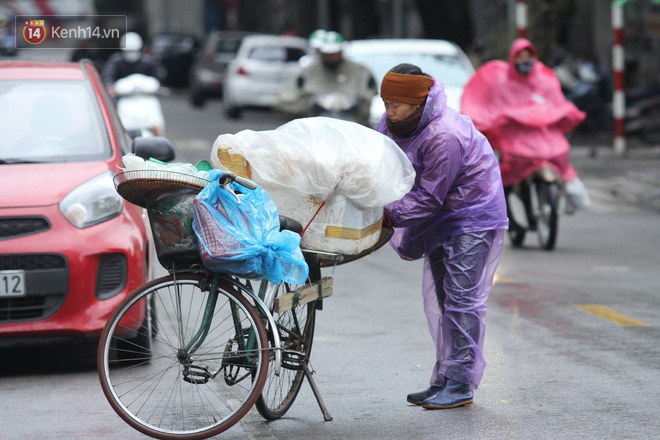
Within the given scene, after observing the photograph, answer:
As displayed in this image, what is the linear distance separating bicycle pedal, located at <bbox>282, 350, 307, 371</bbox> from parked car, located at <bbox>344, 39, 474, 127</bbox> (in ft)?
31.6

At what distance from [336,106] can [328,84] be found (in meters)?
0.36

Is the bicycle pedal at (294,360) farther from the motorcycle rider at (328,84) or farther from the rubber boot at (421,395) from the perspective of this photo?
the motorcycle rider at (328,84)

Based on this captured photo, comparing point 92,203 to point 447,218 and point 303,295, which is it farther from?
point 447,218

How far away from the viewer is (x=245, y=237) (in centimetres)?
496

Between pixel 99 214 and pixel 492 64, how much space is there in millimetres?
5476

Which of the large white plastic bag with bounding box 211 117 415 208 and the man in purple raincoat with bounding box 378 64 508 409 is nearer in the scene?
the large white plastic bag with bounding box 211 117 415 208

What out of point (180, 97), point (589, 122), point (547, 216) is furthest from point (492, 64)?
point (180, 97)

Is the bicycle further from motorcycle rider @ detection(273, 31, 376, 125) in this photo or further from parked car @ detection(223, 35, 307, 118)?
parked car @ detection(223, 35, 307, 118)

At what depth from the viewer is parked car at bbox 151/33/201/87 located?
38406 mm

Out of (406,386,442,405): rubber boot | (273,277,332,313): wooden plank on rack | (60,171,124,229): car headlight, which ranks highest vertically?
(60,171,124,229): car headlight

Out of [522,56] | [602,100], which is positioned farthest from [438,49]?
[602,100]

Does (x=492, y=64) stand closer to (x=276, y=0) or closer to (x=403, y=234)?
(x=403, y=234)

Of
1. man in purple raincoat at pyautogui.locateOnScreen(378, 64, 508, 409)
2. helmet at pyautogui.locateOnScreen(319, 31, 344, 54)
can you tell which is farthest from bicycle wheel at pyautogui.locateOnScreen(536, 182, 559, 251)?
man in purple raincoat at pyautogui.locateOnScreen(378, 64, 508, 409)

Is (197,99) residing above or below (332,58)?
below
